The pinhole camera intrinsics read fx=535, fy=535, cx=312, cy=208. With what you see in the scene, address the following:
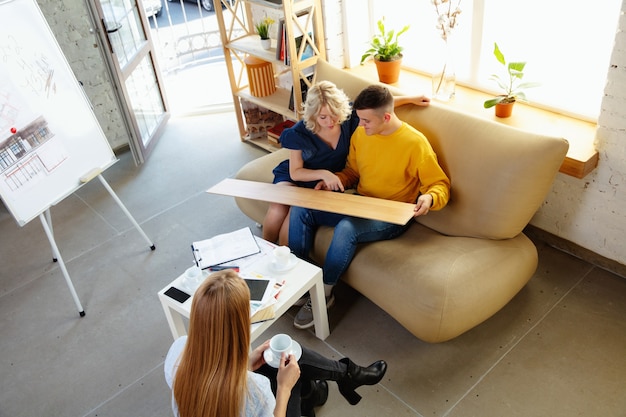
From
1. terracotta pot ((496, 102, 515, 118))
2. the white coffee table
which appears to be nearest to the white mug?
the white coffee table


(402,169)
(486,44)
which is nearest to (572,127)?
(486,44)

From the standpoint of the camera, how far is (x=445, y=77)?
9.97ft

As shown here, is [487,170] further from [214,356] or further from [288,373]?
[214,356]

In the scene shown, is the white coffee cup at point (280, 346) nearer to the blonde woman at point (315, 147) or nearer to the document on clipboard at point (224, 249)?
the document on clipboard at point (224, 249)

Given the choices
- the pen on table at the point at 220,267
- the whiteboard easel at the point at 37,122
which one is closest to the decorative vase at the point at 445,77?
the pen on table at the point at 220,267

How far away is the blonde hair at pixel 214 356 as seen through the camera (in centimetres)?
140

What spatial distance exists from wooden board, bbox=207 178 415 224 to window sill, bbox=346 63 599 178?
0.80 meters

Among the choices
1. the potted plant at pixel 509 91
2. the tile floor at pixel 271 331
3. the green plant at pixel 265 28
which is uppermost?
the green plant at pixel 265 28

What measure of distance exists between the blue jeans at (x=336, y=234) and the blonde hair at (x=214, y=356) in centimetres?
104

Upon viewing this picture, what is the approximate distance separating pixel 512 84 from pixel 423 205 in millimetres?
1063

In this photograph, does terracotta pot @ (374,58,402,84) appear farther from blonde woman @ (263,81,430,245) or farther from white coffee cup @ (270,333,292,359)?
white coffee cup @ (270,333,292,359)

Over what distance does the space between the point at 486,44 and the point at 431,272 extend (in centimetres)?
153

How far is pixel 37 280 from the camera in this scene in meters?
3.12

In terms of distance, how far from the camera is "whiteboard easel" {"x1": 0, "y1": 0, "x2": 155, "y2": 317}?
2.51 meters
